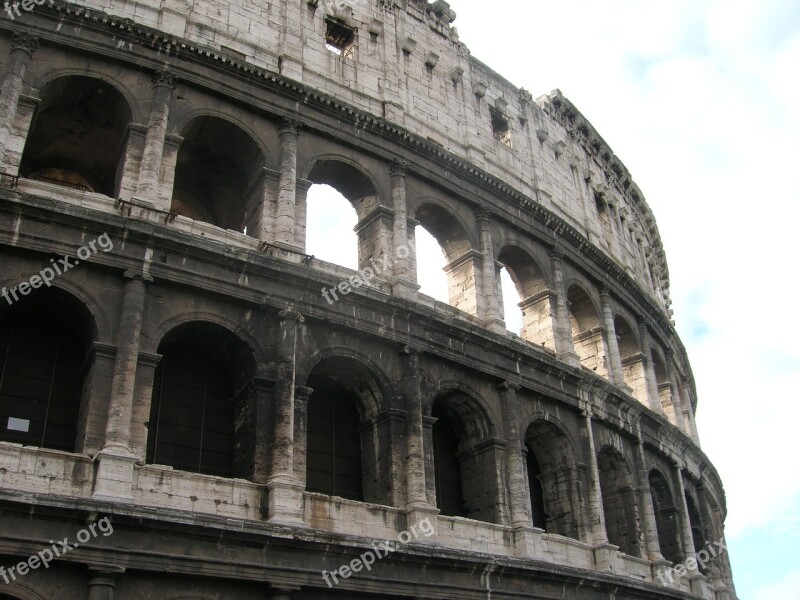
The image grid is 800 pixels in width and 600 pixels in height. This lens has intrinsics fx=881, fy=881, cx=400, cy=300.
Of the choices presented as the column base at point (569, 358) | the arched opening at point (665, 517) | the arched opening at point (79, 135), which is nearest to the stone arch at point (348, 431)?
the arched opening at point (79, 135)

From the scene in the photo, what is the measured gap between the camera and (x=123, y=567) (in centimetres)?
1184

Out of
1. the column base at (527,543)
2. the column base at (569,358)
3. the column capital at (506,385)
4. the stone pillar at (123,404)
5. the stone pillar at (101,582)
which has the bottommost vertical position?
the stone pillar at (101,582)

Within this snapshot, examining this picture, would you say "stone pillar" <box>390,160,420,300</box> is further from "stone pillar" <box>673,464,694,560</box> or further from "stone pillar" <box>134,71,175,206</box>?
"stone pillar" <box>673,464,694,560</box>

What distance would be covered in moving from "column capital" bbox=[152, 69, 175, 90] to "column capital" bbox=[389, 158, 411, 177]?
4.96 meters

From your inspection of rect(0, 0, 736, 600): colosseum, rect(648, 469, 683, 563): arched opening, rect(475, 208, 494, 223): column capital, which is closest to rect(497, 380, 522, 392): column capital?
rect(0, 0, 736, 600): colosseum

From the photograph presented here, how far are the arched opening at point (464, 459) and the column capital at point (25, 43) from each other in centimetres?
971

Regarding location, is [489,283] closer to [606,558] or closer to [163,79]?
[606,558]

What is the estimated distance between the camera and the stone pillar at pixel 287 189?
1619cm

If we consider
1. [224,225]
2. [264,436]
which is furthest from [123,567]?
[224,225]

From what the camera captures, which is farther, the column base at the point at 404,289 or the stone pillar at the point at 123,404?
the column base at the point at 404,289

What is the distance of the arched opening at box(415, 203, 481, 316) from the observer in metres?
19.6

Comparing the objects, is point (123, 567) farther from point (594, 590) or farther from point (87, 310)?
point (594, 590)

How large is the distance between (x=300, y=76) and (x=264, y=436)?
8.01 m

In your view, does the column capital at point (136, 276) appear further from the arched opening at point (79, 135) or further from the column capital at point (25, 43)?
the column capital at point (25, 43)
